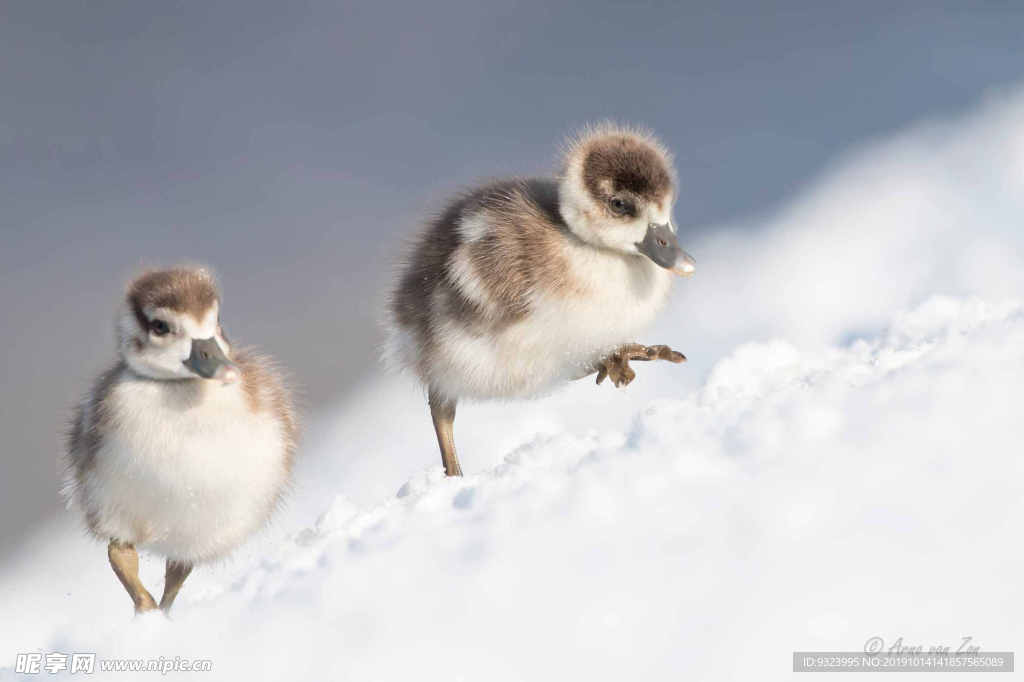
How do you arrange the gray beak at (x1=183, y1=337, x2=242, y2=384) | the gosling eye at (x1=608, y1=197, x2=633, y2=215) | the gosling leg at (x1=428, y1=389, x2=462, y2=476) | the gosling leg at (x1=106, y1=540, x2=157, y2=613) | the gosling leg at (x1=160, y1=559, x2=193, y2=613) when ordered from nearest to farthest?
the gray beak at (x1=183, y1=337, x2=242, y2=384)
the gosling leg at (x1=106, y1=540, x2=157, y2=613)
the gosling eye at (x1=608, y1=197, x2=633, y2=215)
the gosling leg at (x1=160, y1=559, x2=193, y2=613)
the gosling leg at (x1=428, y1=389, x2=462, y2=476)

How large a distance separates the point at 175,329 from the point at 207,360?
96 mm

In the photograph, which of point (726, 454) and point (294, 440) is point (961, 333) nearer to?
point (726, 454)

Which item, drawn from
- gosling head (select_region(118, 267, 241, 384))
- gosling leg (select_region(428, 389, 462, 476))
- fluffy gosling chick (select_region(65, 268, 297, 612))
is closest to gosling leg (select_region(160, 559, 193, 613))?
fluffy gosling chick (select_region(65, 268, 297, 612))

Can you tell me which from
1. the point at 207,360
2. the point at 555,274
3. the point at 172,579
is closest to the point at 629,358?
the point at 555,274

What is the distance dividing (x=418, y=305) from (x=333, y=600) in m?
1.16

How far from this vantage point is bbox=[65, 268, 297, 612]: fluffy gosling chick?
217 cm

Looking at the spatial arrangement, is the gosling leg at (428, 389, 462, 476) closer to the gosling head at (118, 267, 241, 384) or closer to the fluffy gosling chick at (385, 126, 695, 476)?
the fluffy gosling chick at (385, 126, 695, 476)

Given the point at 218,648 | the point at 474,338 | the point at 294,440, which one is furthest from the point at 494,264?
the point at 218,648

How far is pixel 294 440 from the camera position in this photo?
8.26ft

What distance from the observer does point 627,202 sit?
94.0 inches

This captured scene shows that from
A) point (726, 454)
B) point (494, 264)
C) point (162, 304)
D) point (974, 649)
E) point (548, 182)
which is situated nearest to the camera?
point (974, 649)

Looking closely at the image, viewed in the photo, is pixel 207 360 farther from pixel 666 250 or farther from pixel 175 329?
pixel 666 250

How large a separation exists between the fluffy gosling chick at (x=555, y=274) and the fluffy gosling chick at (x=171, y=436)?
20.8 inches

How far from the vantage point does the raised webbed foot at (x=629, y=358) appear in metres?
2.54
